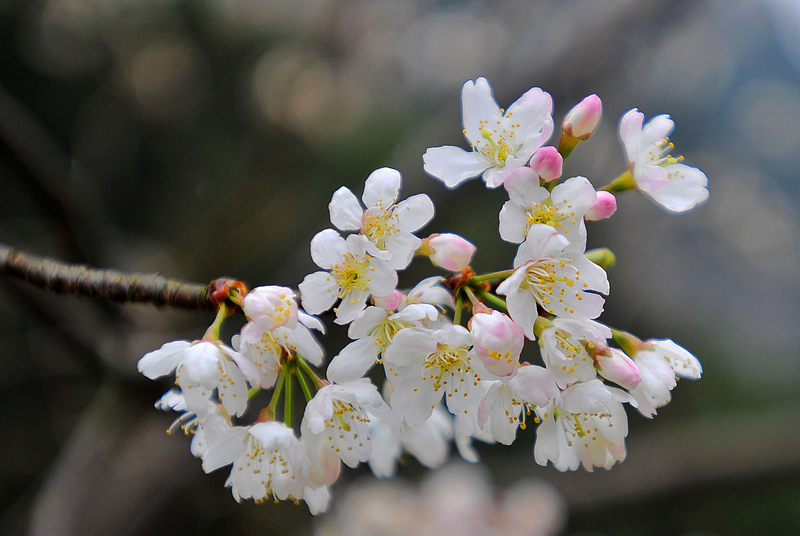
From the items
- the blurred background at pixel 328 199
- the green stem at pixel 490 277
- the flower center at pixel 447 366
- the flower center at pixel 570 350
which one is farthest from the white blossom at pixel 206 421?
the blurred background at pixel 328 199

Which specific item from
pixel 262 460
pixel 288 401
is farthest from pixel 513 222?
pixel 262 460

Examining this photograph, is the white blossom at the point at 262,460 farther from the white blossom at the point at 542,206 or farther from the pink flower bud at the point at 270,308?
the white blossom at the point at 542,206

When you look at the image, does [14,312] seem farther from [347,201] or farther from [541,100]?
[541,100]

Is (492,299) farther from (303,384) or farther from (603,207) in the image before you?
(303,384)

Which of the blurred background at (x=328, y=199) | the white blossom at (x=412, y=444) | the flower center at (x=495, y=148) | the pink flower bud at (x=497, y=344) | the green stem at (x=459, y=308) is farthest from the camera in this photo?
the blurred background at (x=328, y=199)

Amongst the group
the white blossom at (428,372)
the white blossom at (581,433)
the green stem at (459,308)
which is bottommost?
the white blossom at (581,433)

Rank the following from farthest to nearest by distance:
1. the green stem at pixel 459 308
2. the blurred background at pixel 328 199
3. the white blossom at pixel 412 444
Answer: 1. the blurred background at pixel 328 199
2. the white blossom at pixel 412 444
3. the green stem at pixel 459 308

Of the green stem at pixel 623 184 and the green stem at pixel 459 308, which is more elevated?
the green stem at pixel 623 184
